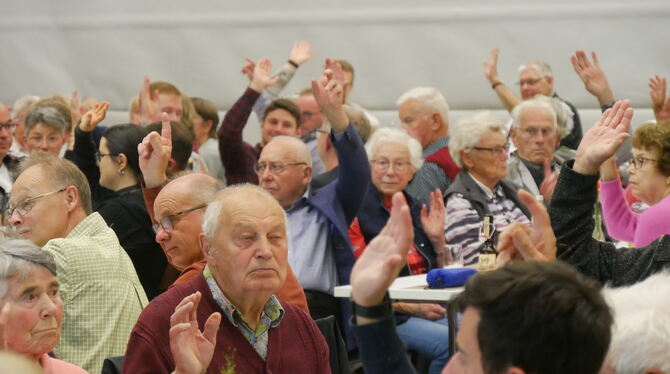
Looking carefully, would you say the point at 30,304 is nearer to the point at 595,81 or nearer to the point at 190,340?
the point at 190,340

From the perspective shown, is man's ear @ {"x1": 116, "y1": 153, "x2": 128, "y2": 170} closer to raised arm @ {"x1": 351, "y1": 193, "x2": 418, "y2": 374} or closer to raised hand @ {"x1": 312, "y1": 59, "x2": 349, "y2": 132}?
raised hand @ {"x1": 312, "y1": 59, "x2": 349, "y2": 132}

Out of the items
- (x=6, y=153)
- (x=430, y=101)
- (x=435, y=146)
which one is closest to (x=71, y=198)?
(x=6, y=153)

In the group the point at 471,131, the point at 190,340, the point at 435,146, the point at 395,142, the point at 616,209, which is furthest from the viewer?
the point at 435,146

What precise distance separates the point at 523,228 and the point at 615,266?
875 millimetres

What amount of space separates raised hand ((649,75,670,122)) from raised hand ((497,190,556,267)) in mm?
5138

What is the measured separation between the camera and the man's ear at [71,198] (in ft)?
13.7

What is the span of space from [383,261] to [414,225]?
138 inches

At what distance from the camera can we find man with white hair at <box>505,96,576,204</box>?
6543 millimetres

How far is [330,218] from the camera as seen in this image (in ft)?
16.7

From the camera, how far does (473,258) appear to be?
531 centimetres

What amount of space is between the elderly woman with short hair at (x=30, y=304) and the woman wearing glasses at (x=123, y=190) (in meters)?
1.47

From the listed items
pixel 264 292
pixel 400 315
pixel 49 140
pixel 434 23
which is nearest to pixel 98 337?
pixel 264 292

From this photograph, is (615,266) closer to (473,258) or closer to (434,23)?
(473,258)

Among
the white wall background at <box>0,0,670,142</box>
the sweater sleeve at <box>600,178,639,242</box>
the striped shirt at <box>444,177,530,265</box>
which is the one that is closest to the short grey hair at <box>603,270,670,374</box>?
the sweater sleeve at <box>600,178,639,242</box>
